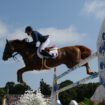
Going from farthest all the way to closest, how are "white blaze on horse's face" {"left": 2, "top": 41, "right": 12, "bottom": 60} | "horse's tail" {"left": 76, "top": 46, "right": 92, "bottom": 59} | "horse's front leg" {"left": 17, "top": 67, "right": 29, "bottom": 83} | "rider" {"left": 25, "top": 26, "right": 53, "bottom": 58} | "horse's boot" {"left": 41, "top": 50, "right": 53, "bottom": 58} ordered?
1. "horse's tail" {"left": 76, "top": 46, "right": 92, "bottom": 59}
2. "horse's boot" {"left": 41, "top": 50, "right": 53, "bottom": 58}
3. "white blaze on horse's face" {"left": 2, "top": 41, "right": 12, "bottom": 60}
4. "horse's front leg" {"left": 17, "top": 67, "right": 29, "bottom": 83}
5. "rider" {"left": 25, "top": 26, "right": 53, "bottom": 58}

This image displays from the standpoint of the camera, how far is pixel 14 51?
1551 cm

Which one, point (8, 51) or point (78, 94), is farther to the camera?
point (78, 94)

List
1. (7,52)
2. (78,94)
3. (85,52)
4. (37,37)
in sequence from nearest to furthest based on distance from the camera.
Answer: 1. (37,37)
2. (7,52)
3. (85,52)
4. (78,94)

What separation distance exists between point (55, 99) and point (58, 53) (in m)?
2.08

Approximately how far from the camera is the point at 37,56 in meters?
15.2

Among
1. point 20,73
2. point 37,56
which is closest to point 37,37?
point 37,56

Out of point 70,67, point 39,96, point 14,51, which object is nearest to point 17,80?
point 14,51

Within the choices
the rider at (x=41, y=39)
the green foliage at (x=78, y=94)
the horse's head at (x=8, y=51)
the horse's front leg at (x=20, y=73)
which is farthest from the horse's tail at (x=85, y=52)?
the green foliage at (x=78, y=94)

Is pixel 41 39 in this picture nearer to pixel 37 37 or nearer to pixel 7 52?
pixel 37 37

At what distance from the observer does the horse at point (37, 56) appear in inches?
596

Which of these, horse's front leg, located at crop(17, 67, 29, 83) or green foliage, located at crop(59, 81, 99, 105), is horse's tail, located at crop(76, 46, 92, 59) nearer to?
horse's front leg, located at crop(17, 67, 29, 83)

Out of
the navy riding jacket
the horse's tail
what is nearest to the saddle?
the navy riding jacket

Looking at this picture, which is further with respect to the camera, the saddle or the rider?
the saddle

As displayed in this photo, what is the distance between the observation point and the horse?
596 inches
